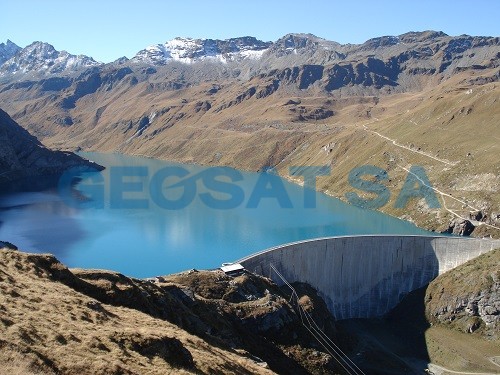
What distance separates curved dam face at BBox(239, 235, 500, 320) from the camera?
64.6 m

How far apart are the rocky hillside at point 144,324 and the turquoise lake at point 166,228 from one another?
96.1 ft

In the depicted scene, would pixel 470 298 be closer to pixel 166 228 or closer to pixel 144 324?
pixel 144 324

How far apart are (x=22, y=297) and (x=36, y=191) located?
13200cm

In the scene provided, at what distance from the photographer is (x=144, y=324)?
28672 millimetres

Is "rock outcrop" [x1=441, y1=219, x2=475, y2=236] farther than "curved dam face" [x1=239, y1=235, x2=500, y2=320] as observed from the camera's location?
Yes

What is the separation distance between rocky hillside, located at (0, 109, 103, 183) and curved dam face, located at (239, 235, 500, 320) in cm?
12216

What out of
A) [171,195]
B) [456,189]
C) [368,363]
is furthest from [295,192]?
[368,363]

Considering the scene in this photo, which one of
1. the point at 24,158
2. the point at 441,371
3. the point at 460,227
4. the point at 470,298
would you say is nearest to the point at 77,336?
the point at 441,371

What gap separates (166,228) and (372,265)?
46.0m

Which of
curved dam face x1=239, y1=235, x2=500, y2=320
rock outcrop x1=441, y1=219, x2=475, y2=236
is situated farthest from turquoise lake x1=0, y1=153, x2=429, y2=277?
curved dam face x1=239, y1=235, x2=500, y2=320

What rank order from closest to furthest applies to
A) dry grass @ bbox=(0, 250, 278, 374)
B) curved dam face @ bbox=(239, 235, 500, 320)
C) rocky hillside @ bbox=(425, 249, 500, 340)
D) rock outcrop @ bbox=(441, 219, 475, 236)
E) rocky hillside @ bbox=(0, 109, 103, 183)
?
dry grass @ bbox=(0, 250, 278, 374) < rocky hillside @ bbox=(425, 249, 500, 340) < curved dam face @ bbox=(239, 235, 500, 320) < rock outcrop @ bbox=(441, 219, 475, 236) < rocky hillside @ bbox=(0, 109, 103, 183)

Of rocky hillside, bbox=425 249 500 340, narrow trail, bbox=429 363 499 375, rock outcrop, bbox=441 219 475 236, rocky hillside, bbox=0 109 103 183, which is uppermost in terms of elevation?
rocky hillside, bbox=0 109 103 183

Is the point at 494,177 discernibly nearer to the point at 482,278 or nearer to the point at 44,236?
the point at 482,278

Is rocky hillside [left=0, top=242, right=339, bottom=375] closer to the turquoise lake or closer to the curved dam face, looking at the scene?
the curved dam face
